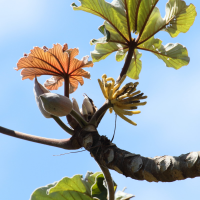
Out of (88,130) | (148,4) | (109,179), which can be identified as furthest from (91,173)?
(148,4)

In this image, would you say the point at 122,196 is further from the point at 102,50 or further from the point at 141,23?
the point at 141,23

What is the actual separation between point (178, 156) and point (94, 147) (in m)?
0.57

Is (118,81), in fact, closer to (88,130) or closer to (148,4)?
(88,130)

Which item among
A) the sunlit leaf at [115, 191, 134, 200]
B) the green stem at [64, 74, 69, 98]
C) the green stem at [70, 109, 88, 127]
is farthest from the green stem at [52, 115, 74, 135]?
the sunlit leaf at [115, 191, 134, 200]

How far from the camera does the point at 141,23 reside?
2137 millimetres

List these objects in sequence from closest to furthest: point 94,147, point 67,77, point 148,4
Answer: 1. point 94,147
2. point 148,4
3. point 67,77

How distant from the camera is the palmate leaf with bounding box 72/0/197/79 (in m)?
2.02

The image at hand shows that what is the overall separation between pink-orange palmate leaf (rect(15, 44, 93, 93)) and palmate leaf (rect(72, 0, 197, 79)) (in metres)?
0.22

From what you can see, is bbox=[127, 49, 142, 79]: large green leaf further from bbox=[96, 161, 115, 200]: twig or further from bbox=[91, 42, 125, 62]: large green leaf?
bbox=[96, 161, 115, 200]: twig

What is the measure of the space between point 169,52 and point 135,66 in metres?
0.50

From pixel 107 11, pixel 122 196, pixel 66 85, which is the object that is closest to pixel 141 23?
pixel 107 11

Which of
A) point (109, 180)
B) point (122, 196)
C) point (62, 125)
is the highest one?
point (62, 125)

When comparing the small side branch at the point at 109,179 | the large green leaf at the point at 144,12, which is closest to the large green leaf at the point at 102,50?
the large green leaf at the point at 144,12

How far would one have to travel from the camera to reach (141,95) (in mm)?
1759
